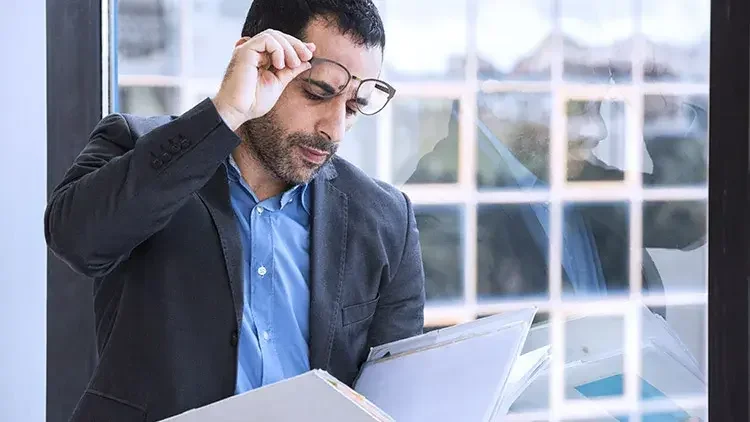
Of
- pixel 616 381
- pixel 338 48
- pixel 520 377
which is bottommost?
pixel 616 381

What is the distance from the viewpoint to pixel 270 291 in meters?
1.14

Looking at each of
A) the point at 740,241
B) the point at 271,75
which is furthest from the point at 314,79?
the point at 740,241

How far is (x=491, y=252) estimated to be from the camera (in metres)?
1.58

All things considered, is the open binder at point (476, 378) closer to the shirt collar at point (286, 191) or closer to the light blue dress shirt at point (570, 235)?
the light blue dress shirt at point (570, 235)

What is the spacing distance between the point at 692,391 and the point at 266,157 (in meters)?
1.09

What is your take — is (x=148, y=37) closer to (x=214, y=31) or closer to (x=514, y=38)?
(x=214, y=31)

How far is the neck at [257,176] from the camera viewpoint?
3.90ft

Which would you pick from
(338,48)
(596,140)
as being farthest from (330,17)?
(596,140)

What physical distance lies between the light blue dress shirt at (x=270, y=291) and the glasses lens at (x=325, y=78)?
0.17 m

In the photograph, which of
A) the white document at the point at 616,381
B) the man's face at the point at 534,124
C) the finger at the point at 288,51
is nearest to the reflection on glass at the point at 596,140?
the man's face at the point at 534,124

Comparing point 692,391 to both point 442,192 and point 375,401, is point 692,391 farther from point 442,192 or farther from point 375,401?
point 375,401

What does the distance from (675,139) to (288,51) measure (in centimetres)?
95

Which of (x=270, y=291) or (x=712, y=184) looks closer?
(x=270, y=291)

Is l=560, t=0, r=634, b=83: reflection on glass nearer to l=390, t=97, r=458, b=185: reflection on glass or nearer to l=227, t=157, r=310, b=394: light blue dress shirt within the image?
l=390, t=97, r=458, b=185: reflection on glass
